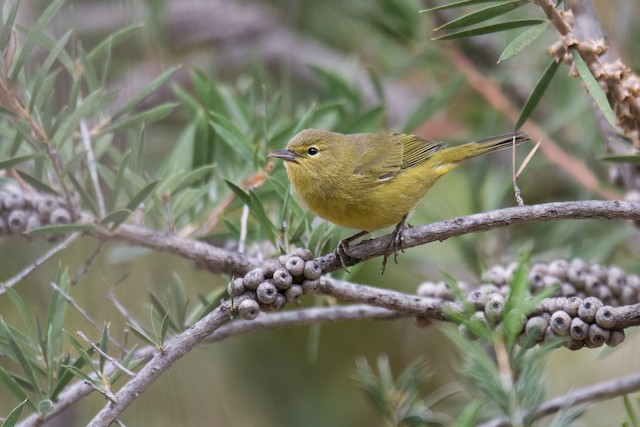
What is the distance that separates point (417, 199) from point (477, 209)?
181 millimetres

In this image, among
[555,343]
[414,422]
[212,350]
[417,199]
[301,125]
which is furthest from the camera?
[212,350]

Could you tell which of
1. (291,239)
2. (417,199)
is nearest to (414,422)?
(291,239)

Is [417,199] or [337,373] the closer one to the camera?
[417,199]

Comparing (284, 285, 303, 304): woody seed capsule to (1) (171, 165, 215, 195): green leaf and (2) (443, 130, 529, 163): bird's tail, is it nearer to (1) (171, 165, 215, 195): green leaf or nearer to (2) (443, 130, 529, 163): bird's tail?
(1) (171, 165, 215, 195): green leaf

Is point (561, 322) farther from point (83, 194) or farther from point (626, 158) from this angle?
point (83, 194)

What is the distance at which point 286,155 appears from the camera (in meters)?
2.16

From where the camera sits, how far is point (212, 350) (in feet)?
8.20

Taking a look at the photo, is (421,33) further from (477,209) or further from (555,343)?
(555,343)

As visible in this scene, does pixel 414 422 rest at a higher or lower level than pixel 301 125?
lower

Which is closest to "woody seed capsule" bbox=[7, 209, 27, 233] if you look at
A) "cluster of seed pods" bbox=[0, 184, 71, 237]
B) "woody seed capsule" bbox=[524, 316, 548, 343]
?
"cluster of seed pods" bbox=[0, 184, 71, 237]

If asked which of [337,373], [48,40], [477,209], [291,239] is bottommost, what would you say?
[337,373]

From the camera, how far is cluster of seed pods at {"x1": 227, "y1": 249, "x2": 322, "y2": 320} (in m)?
1.26

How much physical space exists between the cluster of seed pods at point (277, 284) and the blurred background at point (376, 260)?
0.47 m

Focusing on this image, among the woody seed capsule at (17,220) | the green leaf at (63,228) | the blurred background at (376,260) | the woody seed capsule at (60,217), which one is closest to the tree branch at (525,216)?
the blurred background at (376,260)
